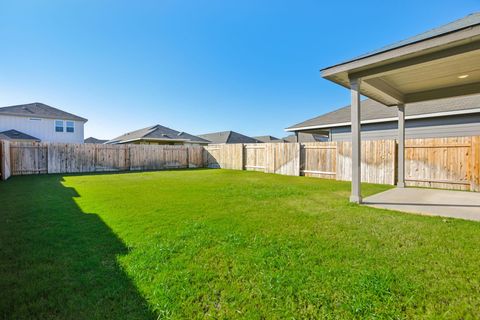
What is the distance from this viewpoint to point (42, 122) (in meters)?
19.7

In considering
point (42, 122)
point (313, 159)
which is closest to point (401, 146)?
point (313, 159)

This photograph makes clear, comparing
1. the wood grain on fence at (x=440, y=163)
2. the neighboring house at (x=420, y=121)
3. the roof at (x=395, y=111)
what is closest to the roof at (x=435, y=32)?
the wood grain on fence at (x=440, y=163)

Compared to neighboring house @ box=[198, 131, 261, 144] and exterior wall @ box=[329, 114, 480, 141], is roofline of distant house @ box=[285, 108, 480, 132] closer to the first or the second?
exterior wall @ box=[329, 114, 480, 141]

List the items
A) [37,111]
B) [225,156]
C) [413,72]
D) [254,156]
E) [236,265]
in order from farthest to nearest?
[37,111], [225,156], [254,156], [413,72], [236,265]

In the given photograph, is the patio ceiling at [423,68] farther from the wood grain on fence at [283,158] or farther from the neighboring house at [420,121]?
the wood grain on fence at [283,158]

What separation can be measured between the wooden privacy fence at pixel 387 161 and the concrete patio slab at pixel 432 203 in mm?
1533

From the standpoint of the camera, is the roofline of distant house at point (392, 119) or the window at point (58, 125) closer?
the roofline of distant house at point (392, 119)

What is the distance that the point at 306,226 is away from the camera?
3.80 m

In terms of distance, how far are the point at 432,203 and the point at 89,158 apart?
16401mm

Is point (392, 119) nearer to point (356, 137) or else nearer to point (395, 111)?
point (395, 111)

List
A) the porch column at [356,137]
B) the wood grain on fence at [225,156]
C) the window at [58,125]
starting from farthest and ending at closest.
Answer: the window at [58,125] → the wood grain on fence at [225,156] → the porch column at [356,137]

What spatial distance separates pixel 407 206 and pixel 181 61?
13918mm

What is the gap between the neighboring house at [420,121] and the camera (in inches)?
391

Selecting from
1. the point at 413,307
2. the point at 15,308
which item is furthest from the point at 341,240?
the point at 15,308
